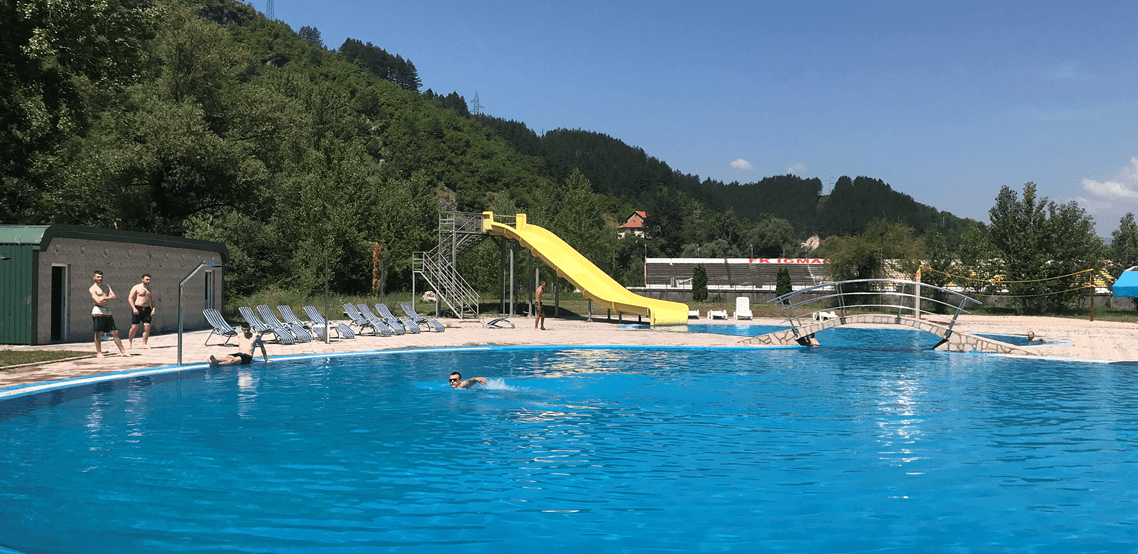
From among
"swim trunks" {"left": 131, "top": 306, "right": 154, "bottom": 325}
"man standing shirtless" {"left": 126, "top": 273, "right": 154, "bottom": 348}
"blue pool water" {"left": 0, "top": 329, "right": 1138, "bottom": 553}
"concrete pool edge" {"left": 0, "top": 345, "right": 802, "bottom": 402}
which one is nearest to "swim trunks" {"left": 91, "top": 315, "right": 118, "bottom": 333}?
"man standing shirtless" {"left": 126, "top": 273, "right": 154, "bottom": 348}

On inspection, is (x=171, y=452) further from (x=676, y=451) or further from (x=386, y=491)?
(x=676, y=451)

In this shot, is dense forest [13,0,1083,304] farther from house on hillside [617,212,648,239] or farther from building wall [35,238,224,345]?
house on hillside [617,212,648,239]

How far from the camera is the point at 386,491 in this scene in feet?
23.0

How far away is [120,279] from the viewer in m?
19.3

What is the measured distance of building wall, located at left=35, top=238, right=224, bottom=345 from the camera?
17.0 metres

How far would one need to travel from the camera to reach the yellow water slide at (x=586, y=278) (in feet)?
91.3

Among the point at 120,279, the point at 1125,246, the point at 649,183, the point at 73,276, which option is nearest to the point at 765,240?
the point at 649,183

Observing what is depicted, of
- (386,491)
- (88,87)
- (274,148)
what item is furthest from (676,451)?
(274,148)

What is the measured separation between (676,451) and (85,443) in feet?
22.4

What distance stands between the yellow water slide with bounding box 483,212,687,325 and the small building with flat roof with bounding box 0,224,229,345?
1240 centimetres

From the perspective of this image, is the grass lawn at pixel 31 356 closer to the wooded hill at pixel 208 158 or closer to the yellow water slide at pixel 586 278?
the wooded hill at pixel 208 158

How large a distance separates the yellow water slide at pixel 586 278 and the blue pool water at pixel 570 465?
45.7 feet

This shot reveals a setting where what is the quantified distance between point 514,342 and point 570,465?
1218 cm

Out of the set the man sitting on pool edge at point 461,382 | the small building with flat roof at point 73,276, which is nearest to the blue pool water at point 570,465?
the man sitting on pool edge at point 461,382
